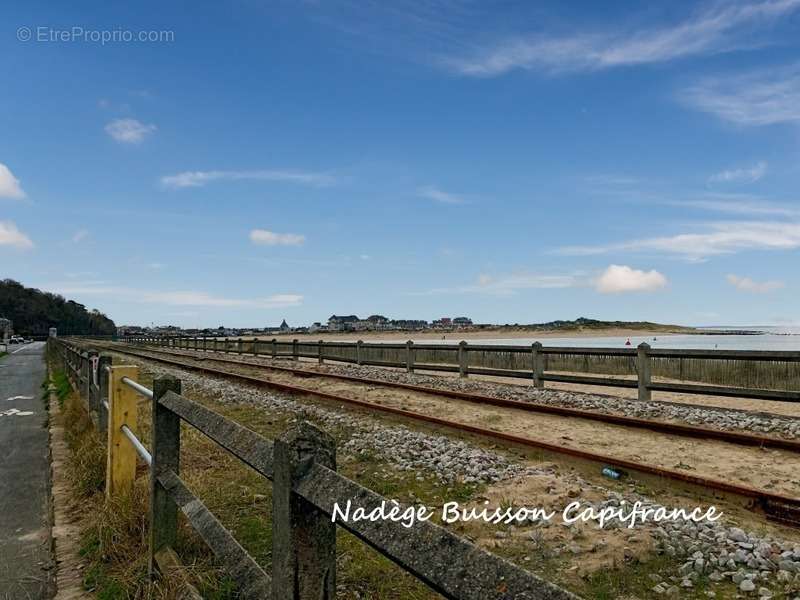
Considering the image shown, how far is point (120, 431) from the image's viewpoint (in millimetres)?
5176

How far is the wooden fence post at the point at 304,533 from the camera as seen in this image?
186 cm

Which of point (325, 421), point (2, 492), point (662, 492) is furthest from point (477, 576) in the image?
point (325, 421)

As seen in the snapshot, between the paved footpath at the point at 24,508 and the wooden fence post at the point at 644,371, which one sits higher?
the wooden fence post at the point at 644,371

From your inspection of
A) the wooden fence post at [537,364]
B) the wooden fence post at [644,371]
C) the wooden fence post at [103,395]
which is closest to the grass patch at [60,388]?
the wooden fence post at [103,395]

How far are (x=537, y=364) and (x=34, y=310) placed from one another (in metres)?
164

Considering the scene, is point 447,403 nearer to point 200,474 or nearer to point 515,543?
point 200,474

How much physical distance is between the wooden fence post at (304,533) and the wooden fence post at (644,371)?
11982 mm

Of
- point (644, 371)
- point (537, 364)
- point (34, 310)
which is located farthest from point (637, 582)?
point (34, 310)

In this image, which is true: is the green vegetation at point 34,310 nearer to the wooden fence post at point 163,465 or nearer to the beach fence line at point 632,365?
the beach fence line at point 632,365

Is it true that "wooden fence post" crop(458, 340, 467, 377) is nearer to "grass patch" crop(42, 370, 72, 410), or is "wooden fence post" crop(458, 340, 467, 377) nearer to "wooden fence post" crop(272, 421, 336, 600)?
"grass patch" crop(42, 370, 72, 410)

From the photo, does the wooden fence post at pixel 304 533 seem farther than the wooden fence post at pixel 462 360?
No

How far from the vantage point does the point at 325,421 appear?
1006 cm

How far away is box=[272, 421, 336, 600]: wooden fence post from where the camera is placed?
1.86m

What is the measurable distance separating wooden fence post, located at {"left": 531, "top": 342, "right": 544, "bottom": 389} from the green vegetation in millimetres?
153064
